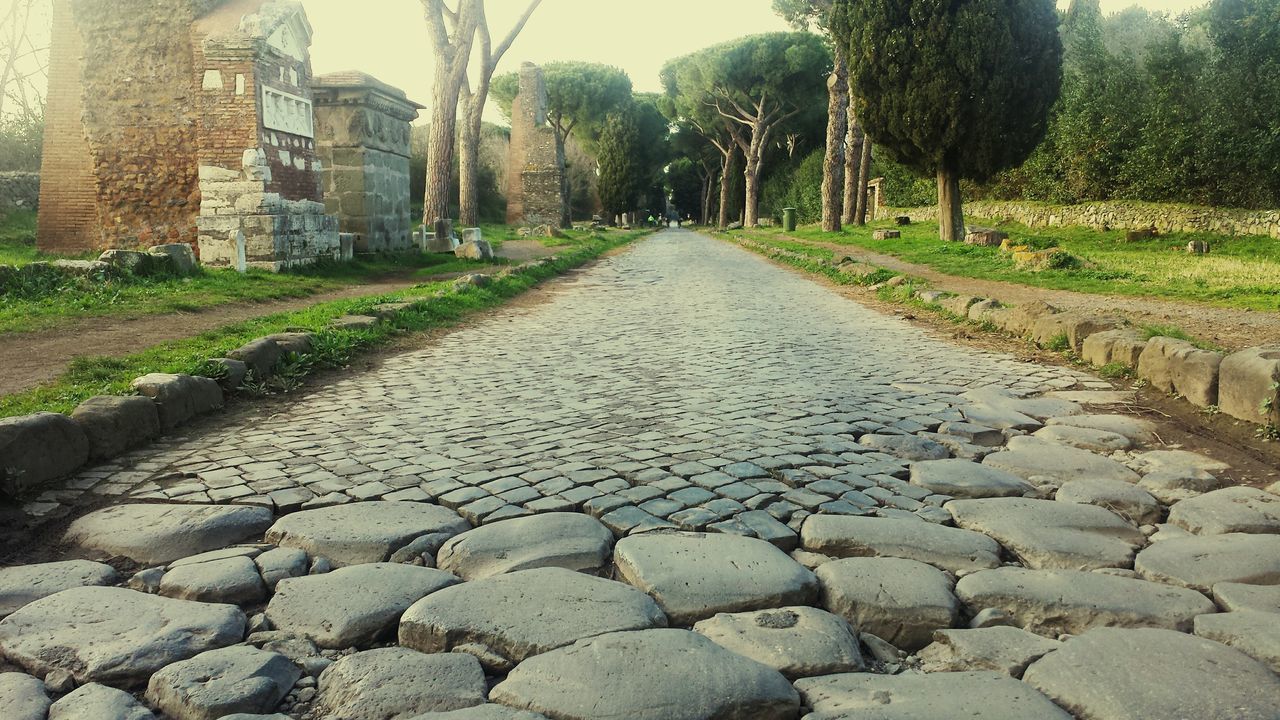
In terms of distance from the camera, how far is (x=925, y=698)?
1834 millimetres

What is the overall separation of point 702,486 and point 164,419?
256cm

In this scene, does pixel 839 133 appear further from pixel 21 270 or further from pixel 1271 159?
pixel 21 270

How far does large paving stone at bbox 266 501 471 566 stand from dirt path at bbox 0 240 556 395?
101 inches

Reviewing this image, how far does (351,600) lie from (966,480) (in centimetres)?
227

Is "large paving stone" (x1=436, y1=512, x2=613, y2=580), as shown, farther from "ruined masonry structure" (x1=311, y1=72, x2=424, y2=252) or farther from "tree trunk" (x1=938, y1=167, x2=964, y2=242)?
"tree trunk" (x1=938, y1=167, x2=964, y2=242)

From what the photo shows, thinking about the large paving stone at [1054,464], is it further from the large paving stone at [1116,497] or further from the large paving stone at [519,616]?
the large paving stone at [519,616]

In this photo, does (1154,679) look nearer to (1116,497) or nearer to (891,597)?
(891,597)

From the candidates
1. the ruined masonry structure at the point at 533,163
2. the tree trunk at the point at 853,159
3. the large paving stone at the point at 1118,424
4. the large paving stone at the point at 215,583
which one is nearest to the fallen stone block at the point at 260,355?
the large paving stone at the point at 215,583

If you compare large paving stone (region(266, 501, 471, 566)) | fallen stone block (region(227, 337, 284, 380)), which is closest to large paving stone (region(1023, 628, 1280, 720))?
large paving stone (region(266, 501, 471, 566))

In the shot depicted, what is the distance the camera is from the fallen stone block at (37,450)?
3.05m

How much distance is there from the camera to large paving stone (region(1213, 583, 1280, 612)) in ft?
7.34

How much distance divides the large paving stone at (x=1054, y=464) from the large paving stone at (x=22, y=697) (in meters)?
3.19

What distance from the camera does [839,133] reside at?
81.4ft

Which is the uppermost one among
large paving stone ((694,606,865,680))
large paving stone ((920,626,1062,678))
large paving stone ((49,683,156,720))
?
large paving stone ((49,683,156,720))
